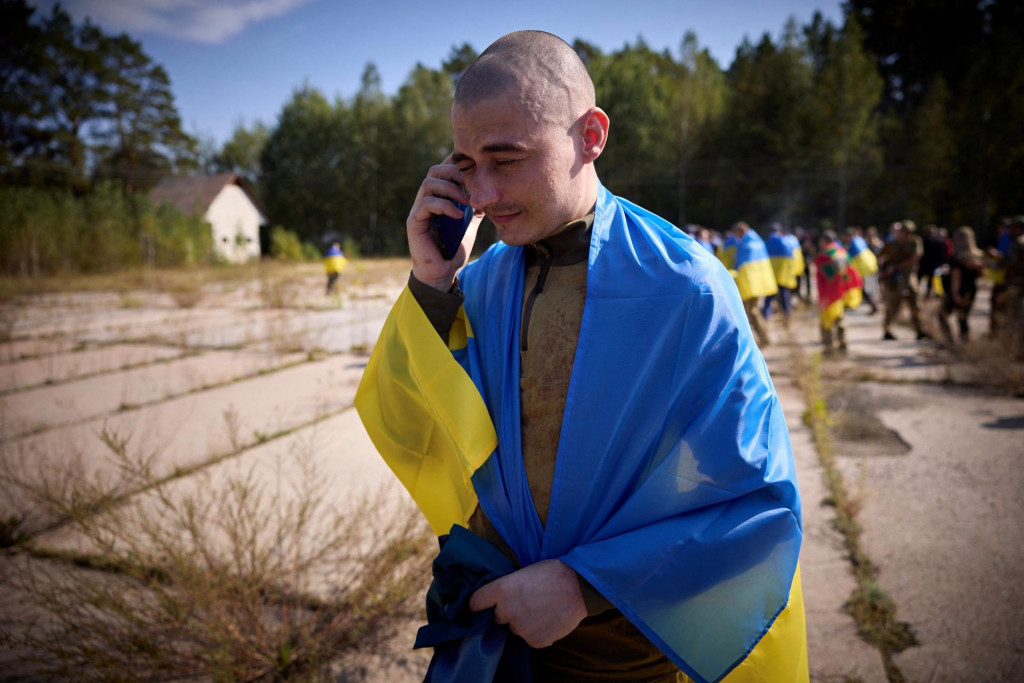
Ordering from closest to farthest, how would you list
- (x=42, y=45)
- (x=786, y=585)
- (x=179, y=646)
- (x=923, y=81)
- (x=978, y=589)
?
(x=786, y=585) < (x=179, y=646) < (x=978, y=589) < (x=42, y=45) < (x=923, y=81)

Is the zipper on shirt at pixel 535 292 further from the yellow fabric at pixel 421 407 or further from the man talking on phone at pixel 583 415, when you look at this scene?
the yellow fabric at pixel 421 407

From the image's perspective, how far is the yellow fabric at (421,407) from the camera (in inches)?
59.3

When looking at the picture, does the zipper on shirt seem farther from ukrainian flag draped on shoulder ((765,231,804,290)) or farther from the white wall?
the white wall

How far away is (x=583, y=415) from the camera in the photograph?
134cm

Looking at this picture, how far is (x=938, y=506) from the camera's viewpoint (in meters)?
4.12

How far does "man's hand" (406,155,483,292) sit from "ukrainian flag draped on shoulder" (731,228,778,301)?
786 cm

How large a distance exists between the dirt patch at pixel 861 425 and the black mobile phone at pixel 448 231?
4.80m

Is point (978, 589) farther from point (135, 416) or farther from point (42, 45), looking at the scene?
point (42, 45)

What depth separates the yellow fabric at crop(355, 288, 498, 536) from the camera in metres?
1.51

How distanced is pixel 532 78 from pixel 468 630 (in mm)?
1222

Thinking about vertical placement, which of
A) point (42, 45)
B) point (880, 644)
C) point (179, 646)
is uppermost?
point (42, 45)

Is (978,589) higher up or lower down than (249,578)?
lower down

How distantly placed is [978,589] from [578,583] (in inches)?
124

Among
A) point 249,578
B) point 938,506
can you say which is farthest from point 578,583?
point 938,506
